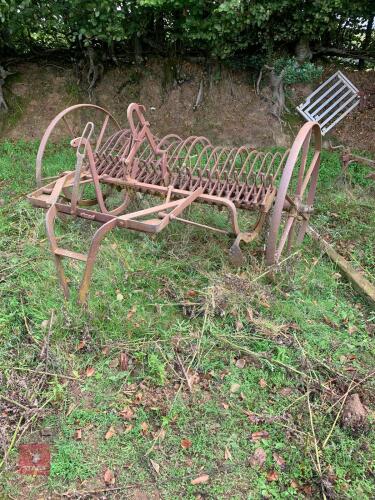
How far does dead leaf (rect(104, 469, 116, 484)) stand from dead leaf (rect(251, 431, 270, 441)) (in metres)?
0.82

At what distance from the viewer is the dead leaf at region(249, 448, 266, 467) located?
2.46m

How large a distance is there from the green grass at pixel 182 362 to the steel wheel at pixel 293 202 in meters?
0.24

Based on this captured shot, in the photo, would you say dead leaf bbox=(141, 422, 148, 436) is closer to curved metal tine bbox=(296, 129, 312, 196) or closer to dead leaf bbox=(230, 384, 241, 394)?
dead leaf bbox=(230, 384, 241, 394)

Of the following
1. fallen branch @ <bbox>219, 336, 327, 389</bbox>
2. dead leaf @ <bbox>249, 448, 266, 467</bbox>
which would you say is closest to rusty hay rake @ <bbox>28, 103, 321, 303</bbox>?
fallen branch @ <bbox>219, 336, 327, 389</bbox>

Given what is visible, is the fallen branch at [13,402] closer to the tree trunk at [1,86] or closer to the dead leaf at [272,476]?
the dead leaf at [272,476]

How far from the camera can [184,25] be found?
581 centimetres

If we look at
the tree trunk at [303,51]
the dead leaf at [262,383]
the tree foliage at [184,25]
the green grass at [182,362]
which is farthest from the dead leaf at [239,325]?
the tree trunk at [303,51]

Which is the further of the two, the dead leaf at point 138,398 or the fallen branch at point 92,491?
the dead leaf at point 138,398

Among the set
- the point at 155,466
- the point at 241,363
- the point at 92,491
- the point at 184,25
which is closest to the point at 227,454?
the point at 155,466

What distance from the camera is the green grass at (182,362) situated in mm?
2426

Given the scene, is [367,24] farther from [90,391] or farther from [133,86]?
[90,391]

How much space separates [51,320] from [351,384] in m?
2.05

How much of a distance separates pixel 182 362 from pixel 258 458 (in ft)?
2.53

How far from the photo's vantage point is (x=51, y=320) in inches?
121
